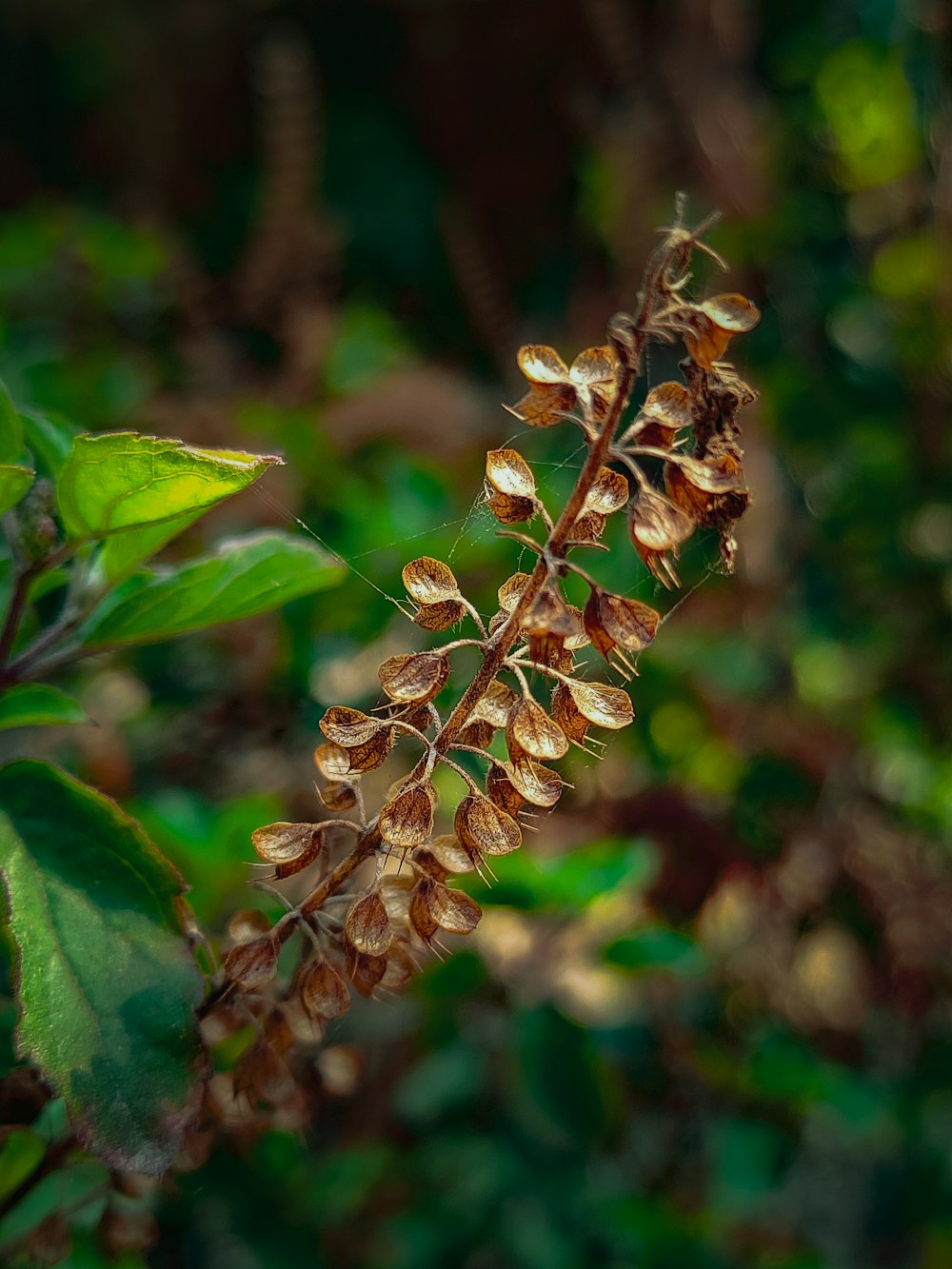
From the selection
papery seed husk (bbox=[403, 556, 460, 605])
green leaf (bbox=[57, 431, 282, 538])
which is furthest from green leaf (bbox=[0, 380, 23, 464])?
papery seed husk (bbox=[403, 556, 460, 605])

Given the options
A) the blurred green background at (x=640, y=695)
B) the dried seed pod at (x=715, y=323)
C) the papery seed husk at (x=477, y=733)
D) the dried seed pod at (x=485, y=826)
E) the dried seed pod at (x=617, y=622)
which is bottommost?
the blurred green background at (x=640, y=695)

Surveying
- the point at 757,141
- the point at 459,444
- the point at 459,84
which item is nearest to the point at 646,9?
the point at 459,84

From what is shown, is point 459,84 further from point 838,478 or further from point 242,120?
point 838,478

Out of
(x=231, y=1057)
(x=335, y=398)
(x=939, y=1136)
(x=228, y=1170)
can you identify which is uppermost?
(x=231, y=1057)

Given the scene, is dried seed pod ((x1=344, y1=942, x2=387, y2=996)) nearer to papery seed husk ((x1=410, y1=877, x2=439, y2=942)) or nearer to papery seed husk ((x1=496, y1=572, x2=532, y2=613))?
papery seed husk ((x1=410, y1=877, x2=439, y2=942))

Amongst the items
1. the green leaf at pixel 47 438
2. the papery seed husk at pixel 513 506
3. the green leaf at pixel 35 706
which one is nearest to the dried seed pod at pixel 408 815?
the papery seed husk at pixel 513 506

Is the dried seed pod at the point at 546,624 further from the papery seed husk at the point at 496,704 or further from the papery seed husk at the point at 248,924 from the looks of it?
the papery seed husk at the point at 248,924

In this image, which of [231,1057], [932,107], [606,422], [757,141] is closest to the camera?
[606,422]
